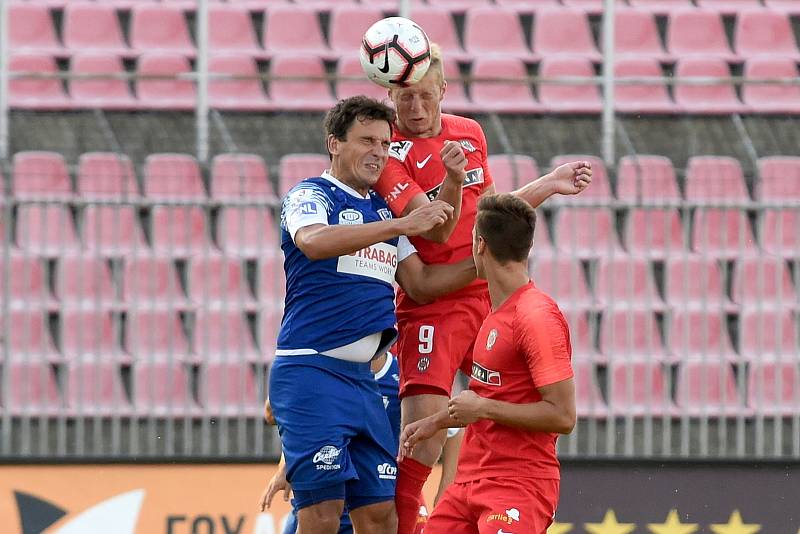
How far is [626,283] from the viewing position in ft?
28.9

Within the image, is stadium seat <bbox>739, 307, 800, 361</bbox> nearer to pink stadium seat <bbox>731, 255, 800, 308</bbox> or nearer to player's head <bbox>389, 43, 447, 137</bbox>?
pink stadium seat <bbox>731, 255, 800, 308</bbox>

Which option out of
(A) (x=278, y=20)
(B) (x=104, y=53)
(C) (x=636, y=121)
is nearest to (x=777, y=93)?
(C) (x=636, y=121)

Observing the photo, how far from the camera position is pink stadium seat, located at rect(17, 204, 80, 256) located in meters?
8.27

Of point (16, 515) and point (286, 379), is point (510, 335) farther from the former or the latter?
point (16, 515)

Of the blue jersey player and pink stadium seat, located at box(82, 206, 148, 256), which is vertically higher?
pink stadium seat, located at box(82, 206, 148, 256)

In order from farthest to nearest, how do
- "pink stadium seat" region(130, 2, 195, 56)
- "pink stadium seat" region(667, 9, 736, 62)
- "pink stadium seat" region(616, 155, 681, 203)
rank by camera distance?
"pink stadium seat" region(667, 9, 736, 62) < "pink stadium seat" region(130, 2, 195, 56) < "pink stadium seat" region(616, 155, 681, 203)

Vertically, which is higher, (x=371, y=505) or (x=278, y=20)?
(x=278, y=20)

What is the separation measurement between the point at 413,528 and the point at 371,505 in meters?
0.31

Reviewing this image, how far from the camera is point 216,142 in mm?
10445

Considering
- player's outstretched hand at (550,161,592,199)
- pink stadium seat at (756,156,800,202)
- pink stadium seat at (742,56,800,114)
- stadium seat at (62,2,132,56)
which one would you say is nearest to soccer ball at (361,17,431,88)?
player's outstretched hand at (550,161,592,199)

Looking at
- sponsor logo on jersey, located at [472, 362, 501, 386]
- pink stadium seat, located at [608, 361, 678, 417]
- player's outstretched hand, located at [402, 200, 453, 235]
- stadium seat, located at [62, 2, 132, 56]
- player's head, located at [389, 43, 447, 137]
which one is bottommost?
pink stadium seat, located at [608, 361, 678, 417]

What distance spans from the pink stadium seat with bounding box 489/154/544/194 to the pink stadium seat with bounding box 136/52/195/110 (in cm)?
279

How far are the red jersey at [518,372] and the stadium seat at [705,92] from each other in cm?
694

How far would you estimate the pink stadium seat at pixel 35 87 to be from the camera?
10992mm
